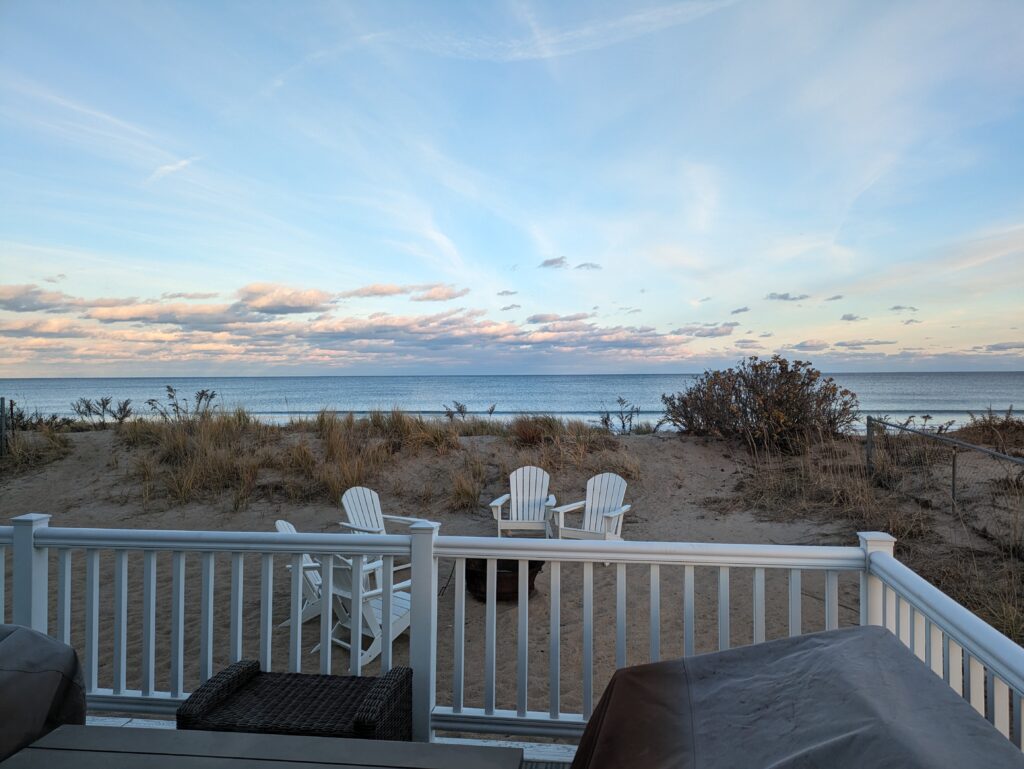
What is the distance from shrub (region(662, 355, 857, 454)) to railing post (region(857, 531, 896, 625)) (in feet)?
24.2

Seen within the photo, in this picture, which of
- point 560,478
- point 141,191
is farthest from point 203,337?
point 560,478

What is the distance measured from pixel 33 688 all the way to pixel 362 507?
13.3 ft

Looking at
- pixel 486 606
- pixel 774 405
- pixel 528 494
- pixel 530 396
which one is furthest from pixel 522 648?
pixel 530 396

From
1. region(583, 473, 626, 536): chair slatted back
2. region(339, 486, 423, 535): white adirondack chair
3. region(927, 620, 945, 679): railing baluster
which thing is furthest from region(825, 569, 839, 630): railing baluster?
region(583, 473, 626, 536): chair slatted back

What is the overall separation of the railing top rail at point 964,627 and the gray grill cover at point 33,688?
97.1 inches

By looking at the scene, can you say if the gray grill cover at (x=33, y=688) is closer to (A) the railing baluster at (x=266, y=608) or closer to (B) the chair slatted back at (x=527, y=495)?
(A) the railing baluster at (x=266, y=608)

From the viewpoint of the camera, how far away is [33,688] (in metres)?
1.72

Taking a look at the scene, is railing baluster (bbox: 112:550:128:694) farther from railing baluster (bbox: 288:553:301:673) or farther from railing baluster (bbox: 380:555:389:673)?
railing baluster (bbox: 380:555:389:673)

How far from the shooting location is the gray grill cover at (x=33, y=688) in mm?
1634

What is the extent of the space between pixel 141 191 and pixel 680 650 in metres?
10.4

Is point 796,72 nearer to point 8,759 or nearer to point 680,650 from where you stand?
point 680,650

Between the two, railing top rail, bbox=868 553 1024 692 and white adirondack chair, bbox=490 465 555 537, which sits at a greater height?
railing top rail, bbox=868 553 1024 692

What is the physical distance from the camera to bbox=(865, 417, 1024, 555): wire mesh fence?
5.90 meters

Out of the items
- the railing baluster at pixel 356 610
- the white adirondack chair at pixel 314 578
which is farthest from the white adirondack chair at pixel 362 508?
the railing baluster at pixel 356 610
